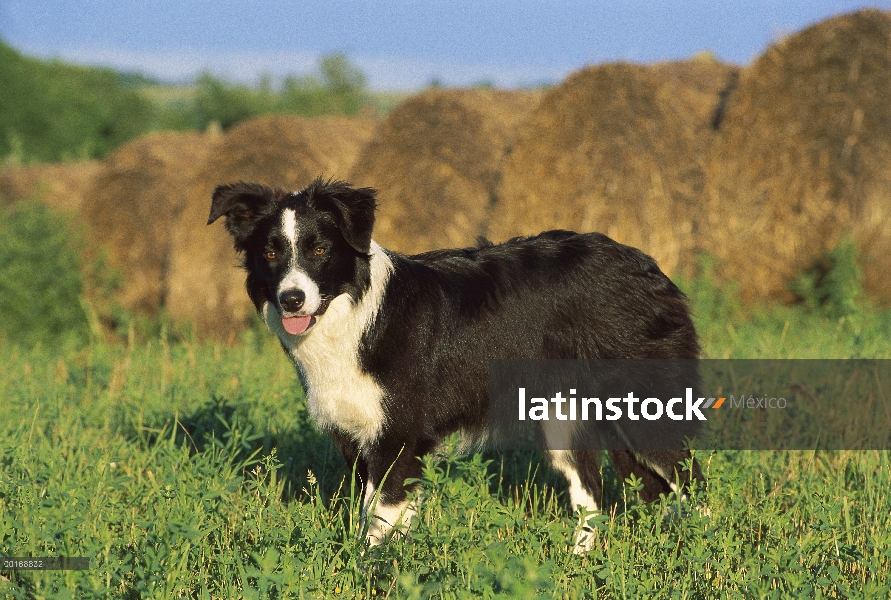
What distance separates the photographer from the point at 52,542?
3.58 metres

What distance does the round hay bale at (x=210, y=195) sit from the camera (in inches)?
390

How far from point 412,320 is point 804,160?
18.6 feet

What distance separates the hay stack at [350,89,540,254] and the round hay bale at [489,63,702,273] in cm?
40

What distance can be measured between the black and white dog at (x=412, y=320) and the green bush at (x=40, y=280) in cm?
710

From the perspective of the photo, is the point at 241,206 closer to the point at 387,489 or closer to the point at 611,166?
the point at 387,489

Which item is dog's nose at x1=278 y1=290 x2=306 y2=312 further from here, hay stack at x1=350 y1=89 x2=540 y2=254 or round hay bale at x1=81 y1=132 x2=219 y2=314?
round hay bale at x1=81 y1=132 x2=219 y2=314

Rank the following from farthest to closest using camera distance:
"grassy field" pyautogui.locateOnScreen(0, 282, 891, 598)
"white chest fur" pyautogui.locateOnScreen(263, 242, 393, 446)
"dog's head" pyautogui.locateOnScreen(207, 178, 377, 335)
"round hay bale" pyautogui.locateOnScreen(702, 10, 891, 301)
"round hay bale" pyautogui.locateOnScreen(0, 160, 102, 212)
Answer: "round hay bale" pyautogui.locateOnScreen(0, 160, 102, 212), "round hay bale" pyautogui.locateOnScreen(702, 10, 891, 301), "white chest fur" pyautogui.locateOnScreen(263, 242, 393, 446), "dog's head" pyautogui.locateOnScreen(207, 178, 377, 335), "grassy field" pyautogui.locateOnScreen(0, 282, 891, 598)

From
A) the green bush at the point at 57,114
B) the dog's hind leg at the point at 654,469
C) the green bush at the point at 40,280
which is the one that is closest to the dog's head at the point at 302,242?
the dog's hind leg at the point at 654,469

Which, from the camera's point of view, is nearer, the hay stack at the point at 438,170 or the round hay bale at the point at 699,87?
the round hay bale at the point at 699,87

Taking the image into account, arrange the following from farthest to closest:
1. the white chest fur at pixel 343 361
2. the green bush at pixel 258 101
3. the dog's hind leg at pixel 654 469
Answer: the green bush at pixel 258 101 < the dog's hind leg at pixel 654 469 < the white chest fur at pixel 343 361

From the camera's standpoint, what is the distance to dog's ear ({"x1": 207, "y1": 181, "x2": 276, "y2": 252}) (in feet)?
13.4

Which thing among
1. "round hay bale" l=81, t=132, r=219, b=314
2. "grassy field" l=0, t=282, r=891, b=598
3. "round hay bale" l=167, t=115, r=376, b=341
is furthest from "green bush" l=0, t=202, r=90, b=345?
"grassy field" l=0, t=282, r=891, b=598

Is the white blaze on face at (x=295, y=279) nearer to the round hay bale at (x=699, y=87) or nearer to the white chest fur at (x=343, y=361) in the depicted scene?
the white chest fur at (x=343, y=361)

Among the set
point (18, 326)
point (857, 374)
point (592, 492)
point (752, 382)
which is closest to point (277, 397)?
point (592, 492)
